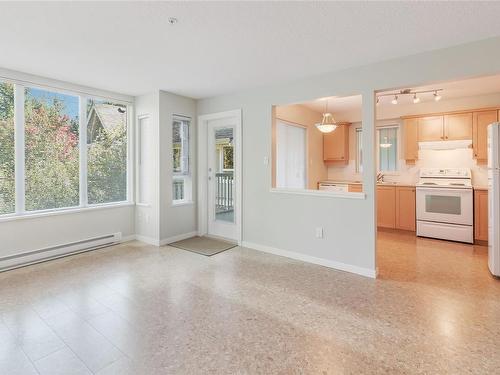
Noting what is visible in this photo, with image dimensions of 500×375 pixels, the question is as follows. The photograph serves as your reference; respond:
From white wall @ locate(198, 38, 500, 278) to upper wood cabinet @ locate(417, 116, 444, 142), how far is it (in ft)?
9.00

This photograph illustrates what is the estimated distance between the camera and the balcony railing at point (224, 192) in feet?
16.0

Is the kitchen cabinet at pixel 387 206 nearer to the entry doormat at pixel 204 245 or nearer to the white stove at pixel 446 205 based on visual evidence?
the white stove at pixel 446 205

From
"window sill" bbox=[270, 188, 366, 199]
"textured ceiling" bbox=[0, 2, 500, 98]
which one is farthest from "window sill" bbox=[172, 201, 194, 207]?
"textured ceiling" bbox=[0, 2, 500, 98]

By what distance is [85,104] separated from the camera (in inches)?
169

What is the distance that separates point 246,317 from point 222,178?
2917 mm

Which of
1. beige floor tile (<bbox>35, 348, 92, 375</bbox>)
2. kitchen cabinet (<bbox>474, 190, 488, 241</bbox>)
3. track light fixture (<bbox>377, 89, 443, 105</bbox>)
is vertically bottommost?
beige floor tile (<bbox>35, 348, 92, 375</bbox>)

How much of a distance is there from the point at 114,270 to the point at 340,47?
3571 mm

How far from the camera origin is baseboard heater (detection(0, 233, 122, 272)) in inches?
138

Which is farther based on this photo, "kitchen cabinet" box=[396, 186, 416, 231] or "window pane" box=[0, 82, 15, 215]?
"kitchen cabinet" box=[396, 186, 416, 231]

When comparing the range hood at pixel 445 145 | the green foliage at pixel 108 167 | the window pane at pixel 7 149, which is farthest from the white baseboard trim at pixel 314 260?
the range hood at pixel 445 145

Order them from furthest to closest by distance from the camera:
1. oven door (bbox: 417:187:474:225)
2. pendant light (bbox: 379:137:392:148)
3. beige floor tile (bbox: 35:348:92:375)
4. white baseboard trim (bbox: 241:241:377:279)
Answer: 1. pendant light (bbox: 379:137:392:148)
2. oven door (bbox: 417:187:474:225)
3. white baseboard trim (bbox: 241:241:377:279)
4. beige floor tile (bbox: 35:348:92:375)

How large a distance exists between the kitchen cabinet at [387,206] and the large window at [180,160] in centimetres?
372

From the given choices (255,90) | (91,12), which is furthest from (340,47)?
(91,12)

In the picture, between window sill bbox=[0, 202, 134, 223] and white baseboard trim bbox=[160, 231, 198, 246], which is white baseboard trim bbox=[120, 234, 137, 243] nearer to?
window sill bbox=[0, 202, 134, 223]
